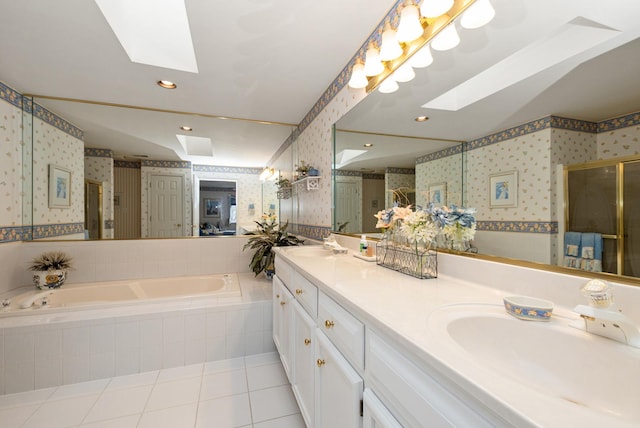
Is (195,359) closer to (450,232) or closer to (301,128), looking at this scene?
(450,232)

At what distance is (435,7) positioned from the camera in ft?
3.74

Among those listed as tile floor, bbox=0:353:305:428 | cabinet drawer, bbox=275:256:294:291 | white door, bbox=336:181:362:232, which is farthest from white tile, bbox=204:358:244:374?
white door, bbox=336:181:362:232

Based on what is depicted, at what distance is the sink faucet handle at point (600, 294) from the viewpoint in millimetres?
642

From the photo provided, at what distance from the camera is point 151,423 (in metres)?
1.55

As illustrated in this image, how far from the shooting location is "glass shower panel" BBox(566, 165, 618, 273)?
709 mm

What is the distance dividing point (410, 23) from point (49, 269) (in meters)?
3.35

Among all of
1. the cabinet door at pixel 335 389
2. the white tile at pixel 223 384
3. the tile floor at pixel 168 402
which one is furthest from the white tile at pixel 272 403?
the cabinet door at pixel 335 389

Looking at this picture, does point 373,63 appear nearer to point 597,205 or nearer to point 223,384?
point 597,205

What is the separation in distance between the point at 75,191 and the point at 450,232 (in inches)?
130

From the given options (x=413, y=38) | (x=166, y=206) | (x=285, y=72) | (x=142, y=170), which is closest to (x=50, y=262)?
(x=166, y=206)

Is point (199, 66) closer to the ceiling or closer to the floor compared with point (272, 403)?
closer to the ceiling

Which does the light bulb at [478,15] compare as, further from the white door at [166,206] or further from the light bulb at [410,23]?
the white door at [166,206]

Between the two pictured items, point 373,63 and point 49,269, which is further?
point 49,269

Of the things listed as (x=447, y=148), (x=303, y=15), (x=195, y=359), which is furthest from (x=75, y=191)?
(x=447, y=148)
